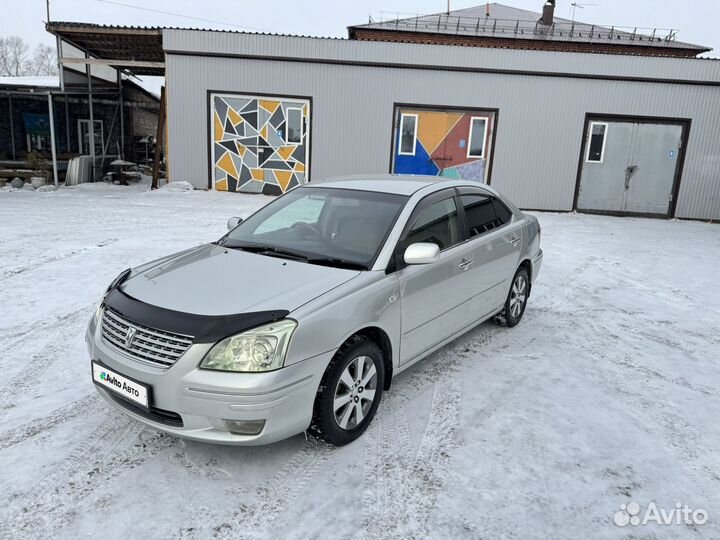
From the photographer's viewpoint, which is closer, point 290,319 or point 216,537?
point 216,537

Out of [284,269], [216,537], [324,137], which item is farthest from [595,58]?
[216,537]

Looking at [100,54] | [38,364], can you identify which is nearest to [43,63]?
[100,54]

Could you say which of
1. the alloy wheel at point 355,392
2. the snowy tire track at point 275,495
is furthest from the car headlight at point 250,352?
the snowy tire track at point 275,495

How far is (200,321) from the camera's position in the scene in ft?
9.18

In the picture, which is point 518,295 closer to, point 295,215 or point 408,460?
point 295,215

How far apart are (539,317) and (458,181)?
2019mm

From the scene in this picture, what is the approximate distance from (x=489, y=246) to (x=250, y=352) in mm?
2582

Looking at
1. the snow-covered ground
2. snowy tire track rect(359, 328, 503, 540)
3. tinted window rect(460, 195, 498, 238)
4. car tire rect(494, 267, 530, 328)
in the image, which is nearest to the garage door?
the snow-covered ground

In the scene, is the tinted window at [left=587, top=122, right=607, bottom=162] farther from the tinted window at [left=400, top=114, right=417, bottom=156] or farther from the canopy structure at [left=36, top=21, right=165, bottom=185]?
the canopy structure at [left=36, top=21, right=165, bottom=185]

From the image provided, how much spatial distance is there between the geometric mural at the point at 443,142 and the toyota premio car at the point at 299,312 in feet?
35.1

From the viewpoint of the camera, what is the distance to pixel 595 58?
14273mm

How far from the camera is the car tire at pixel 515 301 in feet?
17.2

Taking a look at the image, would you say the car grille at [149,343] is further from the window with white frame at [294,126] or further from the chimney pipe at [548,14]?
the chimney pipe at [548,14]

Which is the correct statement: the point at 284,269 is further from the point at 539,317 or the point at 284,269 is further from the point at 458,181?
the point at 539,317
